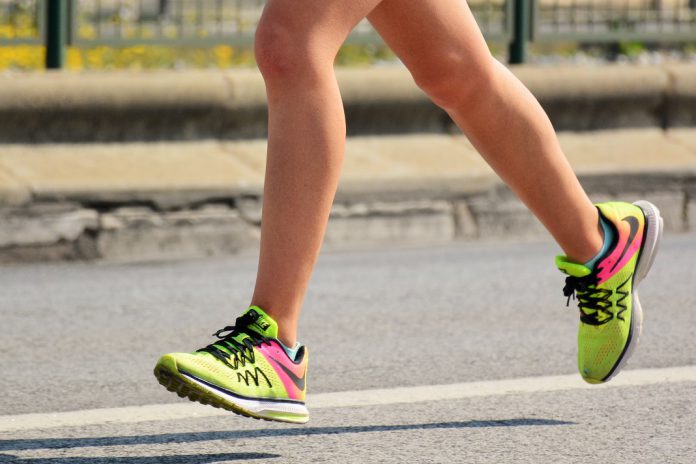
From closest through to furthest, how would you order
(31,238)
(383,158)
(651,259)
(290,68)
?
1. (290,68)
2. (651,259)
3. (31,238)
4. (383,158)

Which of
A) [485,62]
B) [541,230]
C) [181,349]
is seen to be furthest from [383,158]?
[485,62]

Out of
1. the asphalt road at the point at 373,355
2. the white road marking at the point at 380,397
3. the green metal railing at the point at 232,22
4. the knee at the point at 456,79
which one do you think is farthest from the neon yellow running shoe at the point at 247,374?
the green metal railing at the point at 232,22

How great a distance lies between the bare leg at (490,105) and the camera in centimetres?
336

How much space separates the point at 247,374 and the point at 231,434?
0.94 ft

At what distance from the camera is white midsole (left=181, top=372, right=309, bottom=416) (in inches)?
119

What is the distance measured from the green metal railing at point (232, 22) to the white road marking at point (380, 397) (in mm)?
3521

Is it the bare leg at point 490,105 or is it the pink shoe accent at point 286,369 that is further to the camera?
the bare leg at point 490,105

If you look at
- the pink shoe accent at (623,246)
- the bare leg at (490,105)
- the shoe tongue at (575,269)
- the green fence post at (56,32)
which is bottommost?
the shoe tongue at (575,269)

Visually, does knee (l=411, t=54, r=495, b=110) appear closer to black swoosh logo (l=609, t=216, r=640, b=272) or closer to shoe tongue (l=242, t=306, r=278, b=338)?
black swoosh logo (l=609, t=216, r=640, b=272)

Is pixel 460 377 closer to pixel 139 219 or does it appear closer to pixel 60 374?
pixel 60 374

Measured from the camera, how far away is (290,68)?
10.4 ft

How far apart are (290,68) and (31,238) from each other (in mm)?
3097

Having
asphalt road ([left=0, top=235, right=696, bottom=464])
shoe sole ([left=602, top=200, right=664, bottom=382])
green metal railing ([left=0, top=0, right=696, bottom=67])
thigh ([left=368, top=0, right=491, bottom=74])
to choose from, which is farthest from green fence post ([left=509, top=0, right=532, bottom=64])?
thigh ([left=368, top=0, right=491, bottom=74])

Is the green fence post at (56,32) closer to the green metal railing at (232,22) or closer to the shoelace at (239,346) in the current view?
the green metal railing at (232,22)
